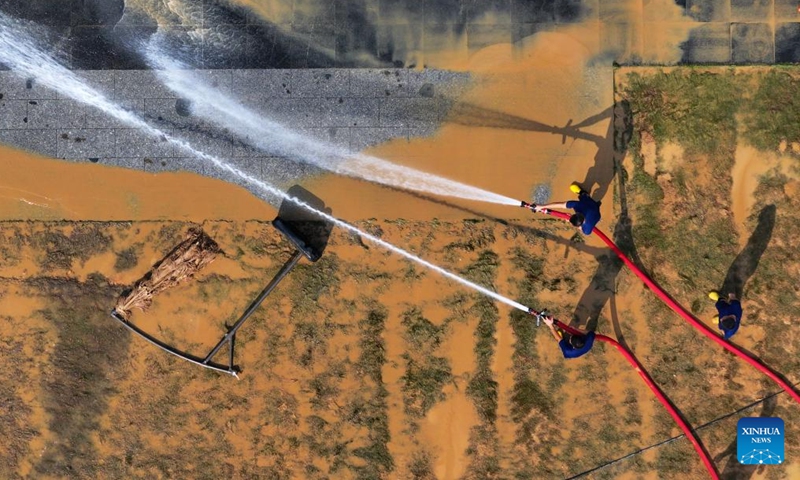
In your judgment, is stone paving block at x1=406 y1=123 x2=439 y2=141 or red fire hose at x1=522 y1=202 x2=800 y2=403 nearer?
red fire hose at x1=522 y1=202 x2=800 y2=403

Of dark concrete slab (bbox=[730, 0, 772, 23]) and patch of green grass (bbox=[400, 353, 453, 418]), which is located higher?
dark concrete slab (bbox=[730, 0, 772, 23])

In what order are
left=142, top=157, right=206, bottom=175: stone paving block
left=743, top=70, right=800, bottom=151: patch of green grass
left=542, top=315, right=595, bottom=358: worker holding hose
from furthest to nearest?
left=142, top=157, right=206, bottom=175: stone paving block → left=743, top=70, right=800, bottom=151: patch of green grass → left=542, top=315, right=595, bottom=358: worker holding hose

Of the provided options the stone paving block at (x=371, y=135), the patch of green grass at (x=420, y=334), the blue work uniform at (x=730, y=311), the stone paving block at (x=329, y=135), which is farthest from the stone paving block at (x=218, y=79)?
the blue work uniform at (x=730, y=311)

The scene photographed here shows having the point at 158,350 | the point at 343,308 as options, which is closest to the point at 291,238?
the point at 343,308

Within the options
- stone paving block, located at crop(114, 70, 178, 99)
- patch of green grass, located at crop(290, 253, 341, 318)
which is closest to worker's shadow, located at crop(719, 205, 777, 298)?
patch of green grass, located at crop(290, 253, 341, 318)

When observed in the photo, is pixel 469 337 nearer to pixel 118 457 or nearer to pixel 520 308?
pixel 520 308

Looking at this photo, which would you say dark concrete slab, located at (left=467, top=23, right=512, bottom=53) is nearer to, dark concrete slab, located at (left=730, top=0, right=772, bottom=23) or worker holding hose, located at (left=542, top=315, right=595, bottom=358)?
dark concrete slab, located at (left=730, top=0, right=772, bottom=23)

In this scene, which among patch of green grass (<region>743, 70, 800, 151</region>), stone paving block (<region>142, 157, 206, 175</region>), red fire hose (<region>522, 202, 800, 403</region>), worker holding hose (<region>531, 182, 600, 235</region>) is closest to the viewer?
worker holding hose (<region>531, 182, 600, 235</region>)
